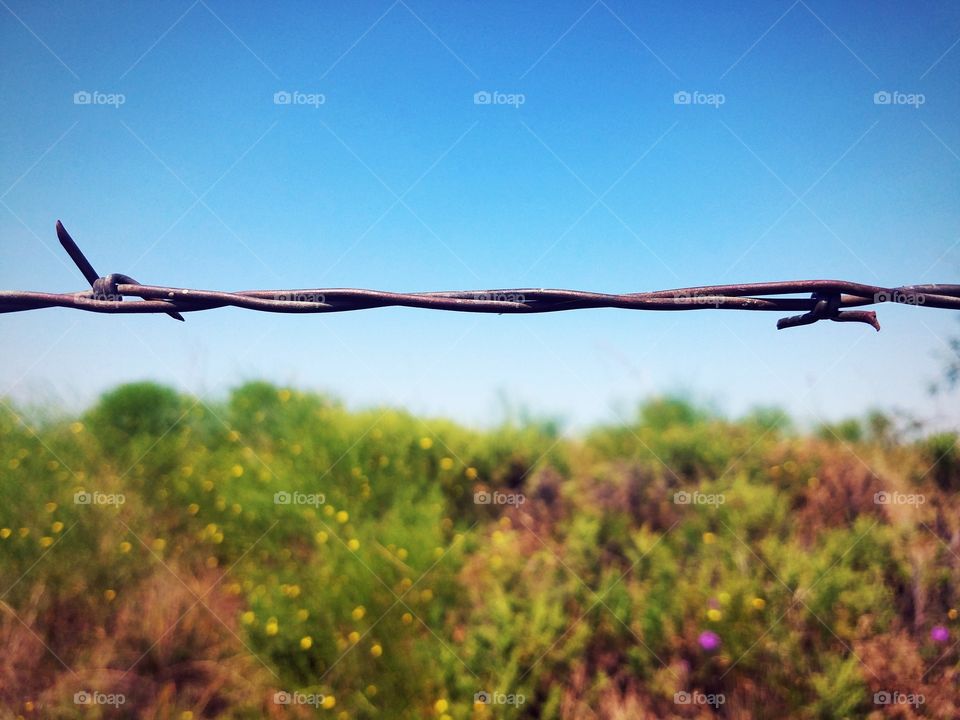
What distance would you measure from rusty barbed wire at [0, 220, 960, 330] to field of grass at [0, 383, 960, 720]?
1.84 metres

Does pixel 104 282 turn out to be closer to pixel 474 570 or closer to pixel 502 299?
pixel 502 299

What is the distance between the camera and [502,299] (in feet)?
3.76

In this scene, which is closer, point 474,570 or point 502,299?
point 502,299

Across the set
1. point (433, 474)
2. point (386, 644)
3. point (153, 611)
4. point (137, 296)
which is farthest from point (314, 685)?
point (137, 296)

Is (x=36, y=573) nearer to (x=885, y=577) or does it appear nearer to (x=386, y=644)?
(x=386, y=644)

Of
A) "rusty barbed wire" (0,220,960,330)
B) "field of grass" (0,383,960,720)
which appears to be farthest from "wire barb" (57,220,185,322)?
"field of grass" (0,383,960,720)

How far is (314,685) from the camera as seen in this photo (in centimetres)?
241

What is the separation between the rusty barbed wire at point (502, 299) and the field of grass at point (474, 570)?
1840mm

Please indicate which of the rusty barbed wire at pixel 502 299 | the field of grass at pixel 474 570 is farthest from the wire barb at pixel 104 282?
the field of grass at pixel 474 570

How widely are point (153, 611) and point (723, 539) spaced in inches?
108

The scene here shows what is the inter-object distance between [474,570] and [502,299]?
80.0 inches

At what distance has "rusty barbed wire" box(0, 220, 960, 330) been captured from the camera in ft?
3.64

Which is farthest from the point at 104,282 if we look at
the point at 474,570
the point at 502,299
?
the point at 474,570

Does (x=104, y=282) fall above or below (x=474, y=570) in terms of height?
above
